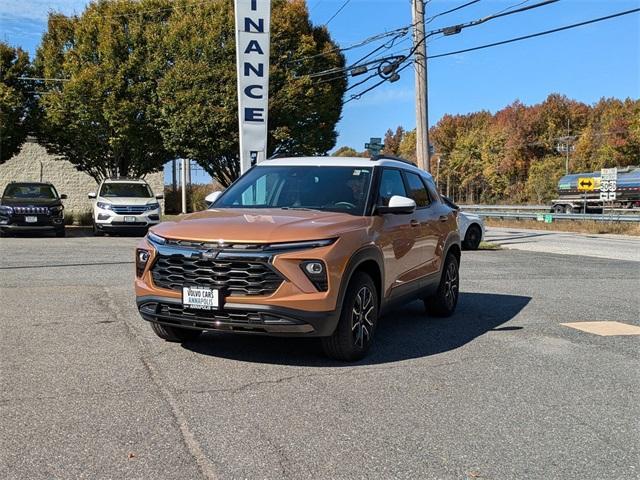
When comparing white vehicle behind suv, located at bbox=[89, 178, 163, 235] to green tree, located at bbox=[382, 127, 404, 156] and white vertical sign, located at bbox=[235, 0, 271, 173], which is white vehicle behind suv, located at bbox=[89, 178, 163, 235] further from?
green tree, located at bbox=[382, 127, 404, 156]

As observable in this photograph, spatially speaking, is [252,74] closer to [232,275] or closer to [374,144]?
[374,144]

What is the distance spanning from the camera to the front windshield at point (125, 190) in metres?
19.8

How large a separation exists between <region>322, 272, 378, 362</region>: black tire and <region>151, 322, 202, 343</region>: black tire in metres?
1.31

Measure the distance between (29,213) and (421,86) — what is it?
1175 cm

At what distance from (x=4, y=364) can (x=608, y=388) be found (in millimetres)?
4712

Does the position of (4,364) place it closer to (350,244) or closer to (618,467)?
(350,244)

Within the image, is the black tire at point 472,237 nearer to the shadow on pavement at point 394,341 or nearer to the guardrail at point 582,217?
the shadow on pavement at point 394,341

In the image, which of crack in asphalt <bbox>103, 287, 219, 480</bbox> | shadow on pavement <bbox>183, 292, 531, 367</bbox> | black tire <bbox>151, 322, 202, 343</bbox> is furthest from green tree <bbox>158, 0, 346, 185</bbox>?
black tire <bbox>151, 322, 202, 343</bbox>

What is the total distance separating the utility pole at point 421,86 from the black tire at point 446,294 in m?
10.8

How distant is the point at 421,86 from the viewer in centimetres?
1848

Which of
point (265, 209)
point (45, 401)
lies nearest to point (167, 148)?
point (265, 209)

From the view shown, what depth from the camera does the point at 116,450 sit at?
348 cm

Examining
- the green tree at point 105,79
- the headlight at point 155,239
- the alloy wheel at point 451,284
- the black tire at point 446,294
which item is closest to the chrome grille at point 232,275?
the headlight at point 155,239

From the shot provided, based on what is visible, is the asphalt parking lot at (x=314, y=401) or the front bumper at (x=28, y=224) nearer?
the asphalt parking lot at (x=314, y=401)
